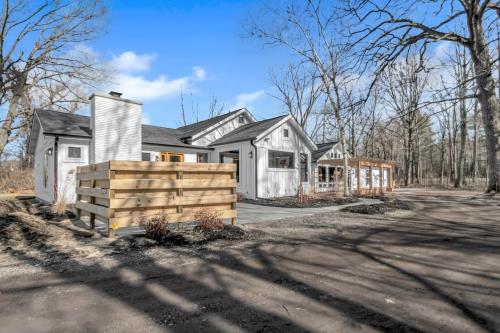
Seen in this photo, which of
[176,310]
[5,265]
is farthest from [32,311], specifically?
[5,265]

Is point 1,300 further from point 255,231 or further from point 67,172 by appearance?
point 67,172

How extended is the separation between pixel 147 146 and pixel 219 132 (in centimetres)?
582

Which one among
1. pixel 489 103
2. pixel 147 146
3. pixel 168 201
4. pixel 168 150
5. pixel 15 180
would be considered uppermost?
pixel 489 103

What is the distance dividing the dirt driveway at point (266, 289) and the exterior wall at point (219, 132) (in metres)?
14.0

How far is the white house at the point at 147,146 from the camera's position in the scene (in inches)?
494

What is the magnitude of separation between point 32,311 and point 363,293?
3.29 m

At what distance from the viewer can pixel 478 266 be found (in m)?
4.11

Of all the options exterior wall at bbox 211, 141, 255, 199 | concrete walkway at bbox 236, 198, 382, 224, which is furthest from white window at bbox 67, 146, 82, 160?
exterior wall at bbox 211, 141, 255, 199

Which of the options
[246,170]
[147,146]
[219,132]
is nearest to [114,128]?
[147,146]

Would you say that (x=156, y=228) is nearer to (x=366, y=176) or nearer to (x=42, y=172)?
(x=42, y=172)

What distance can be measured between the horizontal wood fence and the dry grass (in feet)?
72.3

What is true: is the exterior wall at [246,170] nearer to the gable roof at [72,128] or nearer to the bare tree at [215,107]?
the gable roof at [72,128]

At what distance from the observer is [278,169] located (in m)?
16.6

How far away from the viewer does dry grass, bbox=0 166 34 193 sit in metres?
23.2
